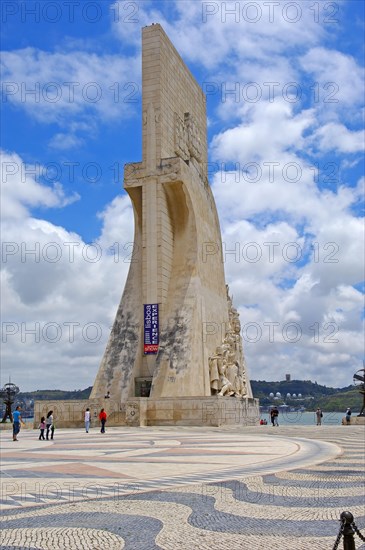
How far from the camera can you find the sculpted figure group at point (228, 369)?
2494 centimetres

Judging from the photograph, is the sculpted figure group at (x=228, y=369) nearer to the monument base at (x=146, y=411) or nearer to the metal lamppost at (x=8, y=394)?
the monument base at (x=146, y=411)

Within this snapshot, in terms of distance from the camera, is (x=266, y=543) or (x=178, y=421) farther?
(x=178, y=421)

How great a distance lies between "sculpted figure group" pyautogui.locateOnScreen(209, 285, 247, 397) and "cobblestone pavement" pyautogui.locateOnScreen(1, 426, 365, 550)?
15389 millimetres

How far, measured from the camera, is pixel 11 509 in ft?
17.1

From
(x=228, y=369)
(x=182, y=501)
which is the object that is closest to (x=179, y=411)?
(x=228, y=369)

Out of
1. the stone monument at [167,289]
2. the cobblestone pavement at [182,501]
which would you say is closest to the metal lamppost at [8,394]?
the stone monument at [167,289]

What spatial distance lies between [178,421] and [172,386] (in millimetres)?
2354

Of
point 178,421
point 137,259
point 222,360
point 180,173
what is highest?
point 180,173

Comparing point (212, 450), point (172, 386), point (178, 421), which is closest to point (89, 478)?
point (212, 450)

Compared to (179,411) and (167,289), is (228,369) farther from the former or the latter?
(179,411)

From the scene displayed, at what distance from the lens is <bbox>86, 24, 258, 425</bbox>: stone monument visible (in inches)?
949

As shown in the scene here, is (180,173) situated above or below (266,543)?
above

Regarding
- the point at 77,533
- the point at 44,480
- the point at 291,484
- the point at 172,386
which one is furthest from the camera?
the point at 172,386

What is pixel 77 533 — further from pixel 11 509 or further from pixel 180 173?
pixel 180 173
